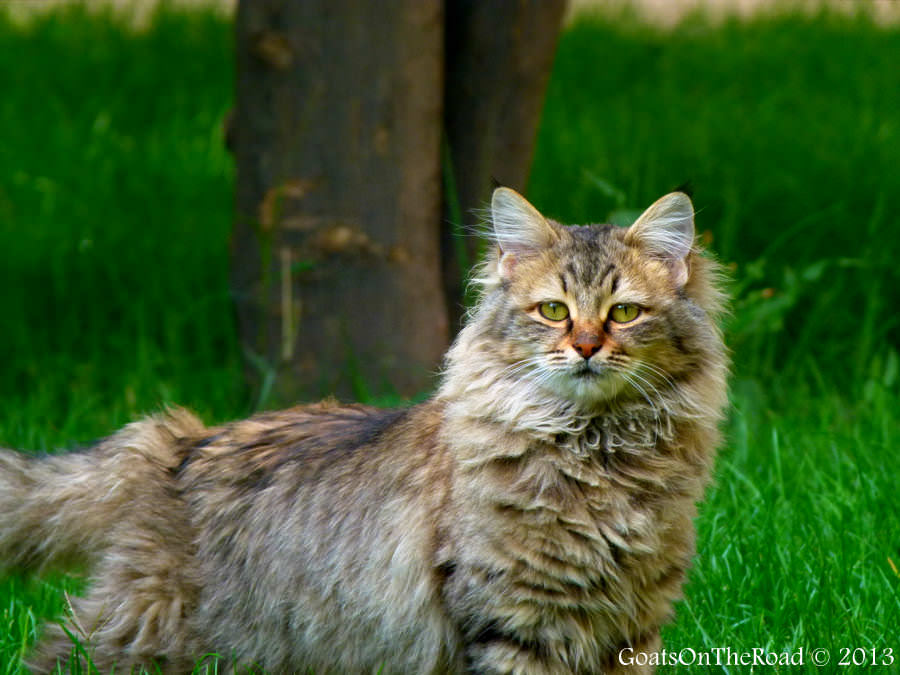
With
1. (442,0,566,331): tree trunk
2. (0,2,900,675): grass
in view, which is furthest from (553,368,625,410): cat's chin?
(442,0,566,331): tree trunk

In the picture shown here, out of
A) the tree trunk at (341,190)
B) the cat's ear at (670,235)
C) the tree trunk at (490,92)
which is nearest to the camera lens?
the cat's ear at (670,235)

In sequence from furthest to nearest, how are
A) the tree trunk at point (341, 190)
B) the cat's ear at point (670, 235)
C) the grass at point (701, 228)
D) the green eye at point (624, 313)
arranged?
the tree trunk at point (341, 190) → the grass at point (701, 228) → the cat's ear at point (670, 235) → the green eye at point (624, 313)

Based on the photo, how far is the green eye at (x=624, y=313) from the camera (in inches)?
124

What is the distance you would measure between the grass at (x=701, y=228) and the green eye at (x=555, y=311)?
1064 millimetres

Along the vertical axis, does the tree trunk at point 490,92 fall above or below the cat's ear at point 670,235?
above

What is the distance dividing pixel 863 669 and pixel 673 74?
262 inches

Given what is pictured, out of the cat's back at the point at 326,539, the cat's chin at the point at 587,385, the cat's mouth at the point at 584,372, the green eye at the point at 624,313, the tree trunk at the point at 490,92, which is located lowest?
the cat's back at the point at 326,539

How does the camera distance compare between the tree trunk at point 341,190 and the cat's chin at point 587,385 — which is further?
the tree trunk at point 341,190

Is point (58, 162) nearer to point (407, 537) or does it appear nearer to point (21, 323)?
point (21, 323)

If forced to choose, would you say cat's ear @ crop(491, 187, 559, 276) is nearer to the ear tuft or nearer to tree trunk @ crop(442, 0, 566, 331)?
the ear tuft

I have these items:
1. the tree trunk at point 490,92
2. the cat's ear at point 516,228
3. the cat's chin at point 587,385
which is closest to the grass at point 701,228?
the tree trunk at point 490,92

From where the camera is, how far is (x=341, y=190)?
522 cm

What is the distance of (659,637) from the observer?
10.6 feet

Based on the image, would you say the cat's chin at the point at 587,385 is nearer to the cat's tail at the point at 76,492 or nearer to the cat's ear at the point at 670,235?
the cat's ear at the point at 670,235
